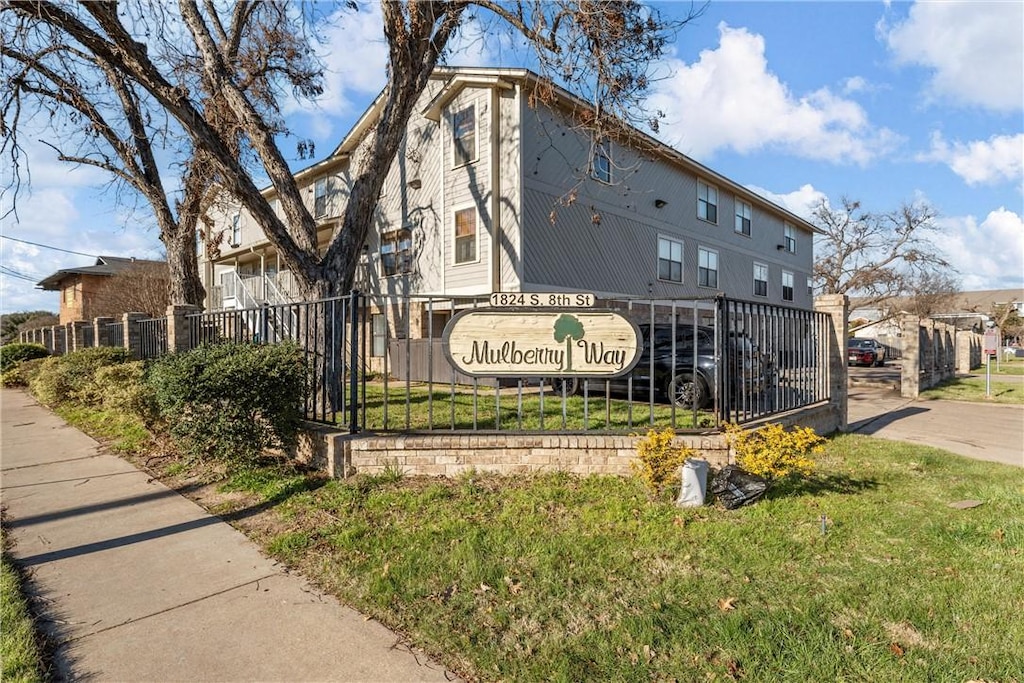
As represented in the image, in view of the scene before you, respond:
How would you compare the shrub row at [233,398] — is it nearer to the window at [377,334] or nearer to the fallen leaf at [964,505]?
the fallen leaf at [964,505]

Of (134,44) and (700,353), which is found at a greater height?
(134,44)

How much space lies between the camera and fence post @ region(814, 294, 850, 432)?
840cm

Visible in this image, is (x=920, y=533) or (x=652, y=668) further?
(x=920, y=533)

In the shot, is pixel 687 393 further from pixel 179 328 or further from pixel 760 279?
pixel 760 279

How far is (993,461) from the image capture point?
21.7 ft

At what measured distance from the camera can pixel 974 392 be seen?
14859mm

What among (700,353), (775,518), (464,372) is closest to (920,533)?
(775,518)

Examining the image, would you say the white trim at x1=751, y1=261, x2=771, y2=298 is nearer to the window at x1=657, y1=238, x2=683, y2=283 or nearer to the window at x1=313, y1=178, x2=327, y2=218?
the window at x1=657, y1=238, x2=683, y2=283

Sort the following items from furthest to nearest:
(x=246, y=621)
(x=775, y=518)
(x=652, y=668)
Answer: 1. (x=775, y=518)
2. (x=246, y=621)
3. (x=652, y=668)

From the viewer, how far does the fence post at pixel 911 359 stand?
543 inches

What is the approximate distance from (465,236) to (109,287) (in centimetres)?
2685

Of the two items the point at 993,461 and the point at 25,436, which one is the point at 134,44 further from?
the point at 993,461

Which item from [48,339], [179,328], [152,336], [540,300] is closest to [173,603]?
[540,300]

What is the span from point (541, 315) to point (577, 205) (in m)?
10.2
